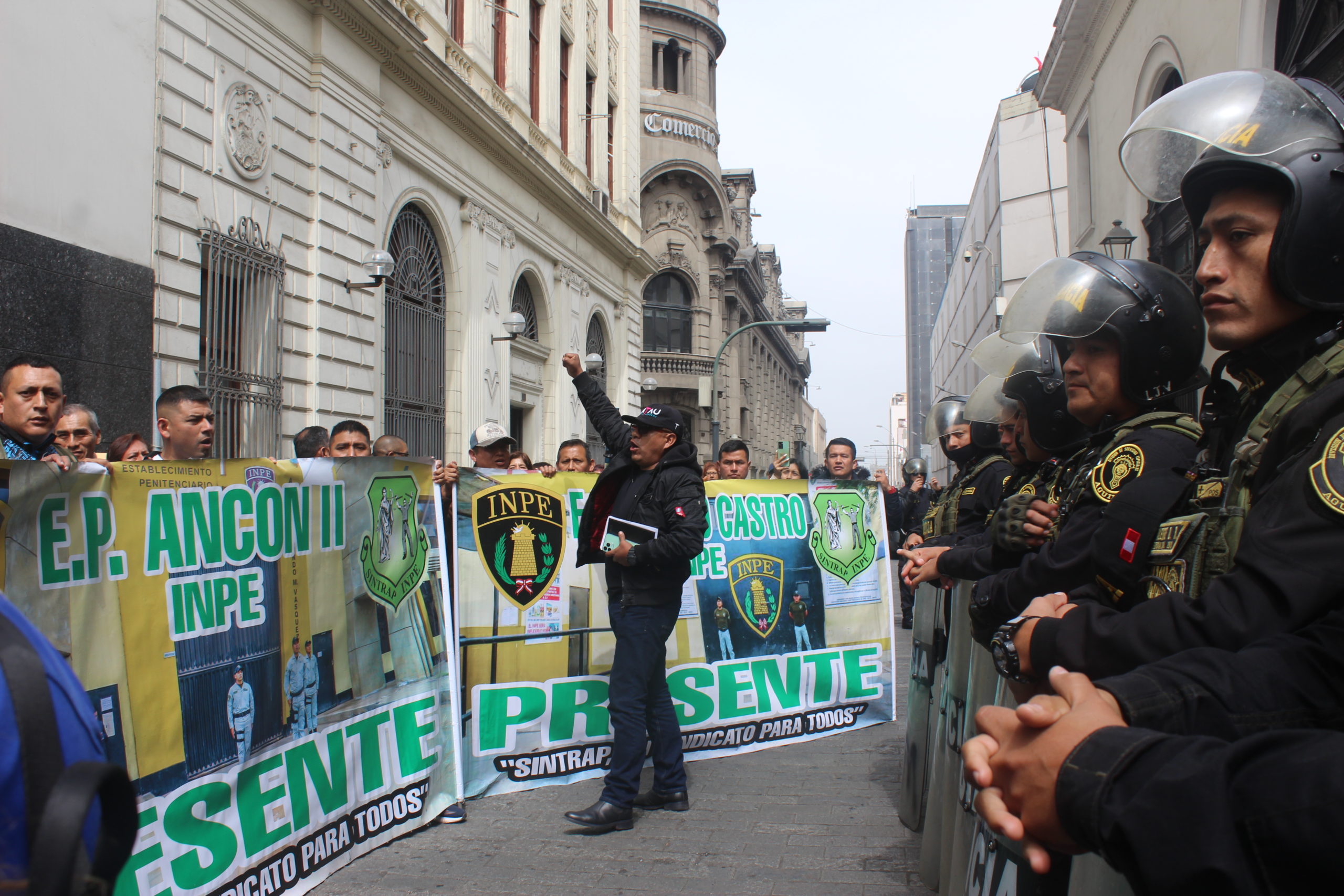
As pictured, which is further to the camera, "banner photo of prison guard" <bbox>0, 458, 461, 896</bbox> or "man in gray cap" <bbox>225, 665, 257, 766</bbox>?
"man in gray cap" <bbox>225, 665, 257, 766</bbox>

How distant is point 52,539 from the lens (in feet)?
9.02

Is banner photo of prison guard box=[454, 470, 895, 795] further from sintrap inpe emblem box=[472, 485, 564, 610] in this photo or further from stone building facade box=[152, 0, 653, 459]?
stone building facade box=[152, 0, 653, 459]

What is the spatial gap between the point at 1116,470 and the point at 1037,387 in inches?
54.4

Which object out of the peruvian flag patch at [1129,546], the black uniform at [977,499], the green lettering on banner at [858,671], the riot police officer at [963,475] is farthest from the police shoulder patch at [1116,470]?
the green lettering on banner at [858,671]

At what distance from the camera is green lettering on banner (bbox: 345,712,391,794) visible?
4.13 metres

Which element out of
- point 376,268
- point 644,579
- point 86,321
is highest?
point 376,268

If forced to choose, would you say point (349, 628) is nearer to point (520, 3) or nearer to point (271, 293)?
point (271, 293)

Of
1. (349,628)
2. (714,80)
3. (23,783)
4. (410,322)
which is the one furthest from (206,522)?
(714,80)

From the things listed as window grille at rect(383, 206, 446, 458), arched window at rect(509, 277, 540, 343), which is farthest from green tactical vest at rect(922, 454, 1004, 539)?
arched window at rect(509, 277, 540, 343)

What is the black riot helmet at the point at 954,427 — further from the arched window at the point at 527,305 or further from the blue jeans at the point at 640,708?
the arched window at the point at 527,305

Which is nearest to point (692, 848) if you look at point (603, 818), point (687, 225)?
point (603, 818)

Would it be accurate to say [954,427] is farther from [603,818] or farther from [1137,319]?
[1137,319]

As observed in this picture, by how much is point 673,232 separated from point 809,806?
37931 millimetres

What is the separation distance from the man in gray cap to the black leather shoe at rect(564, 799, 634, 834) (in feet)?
5.43
